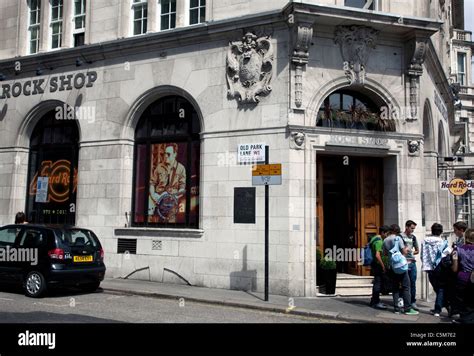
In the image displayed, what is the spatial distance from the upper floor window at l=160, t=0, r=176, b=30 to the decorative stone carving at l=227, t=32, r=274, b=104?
2.76 m

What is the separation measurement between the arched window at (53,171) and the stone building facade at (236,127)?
9 centimetres

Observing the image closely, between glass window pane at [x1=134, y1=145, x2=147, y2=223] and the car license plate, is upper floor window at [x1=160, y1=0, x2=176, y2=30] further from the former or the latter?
the car license plate

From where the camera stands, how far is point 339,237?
1384 centimetres

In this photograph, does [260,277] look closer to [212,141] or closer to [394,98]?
[212,141]

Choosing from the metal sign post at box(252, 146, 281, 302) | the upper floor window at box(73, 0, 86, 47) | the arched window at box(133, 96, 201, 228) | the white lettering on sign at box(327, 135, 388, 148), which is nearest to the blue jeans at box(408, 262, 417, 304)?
the metal sign post at box(252, 146, 281, 302)

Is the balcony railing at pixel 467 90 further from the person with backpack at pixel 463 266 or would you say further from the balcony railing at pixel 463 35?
the person with backpack at pixel 463 266

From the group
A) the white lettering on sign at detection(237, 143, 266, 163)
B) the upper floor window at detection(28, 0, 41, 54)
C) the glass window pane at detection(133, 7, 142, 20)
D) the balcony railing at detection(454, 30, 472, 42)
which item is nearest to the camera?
the white lettering on sign at detection(237, 143, 266, 163)

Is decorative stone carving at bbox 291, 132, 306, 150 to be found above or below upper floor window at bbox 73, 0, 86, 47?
below

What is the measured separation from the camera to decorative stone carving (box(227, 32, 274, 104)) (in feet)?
42.9

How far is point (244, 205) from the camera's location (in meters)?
13.1

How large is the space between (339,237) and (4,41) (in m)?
14.3

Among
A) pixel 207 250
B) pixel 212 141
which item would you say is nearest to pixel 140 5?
pixel 212 141

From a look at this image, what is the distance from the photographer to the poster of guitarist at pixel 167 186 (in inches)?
575

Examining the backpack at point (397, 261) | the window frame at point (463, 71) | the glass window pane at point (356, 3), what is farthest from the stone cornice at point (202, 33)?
the window frame at point (463, 71)
